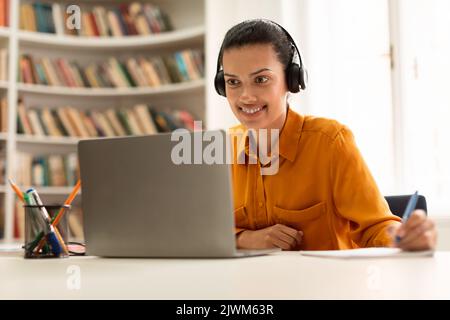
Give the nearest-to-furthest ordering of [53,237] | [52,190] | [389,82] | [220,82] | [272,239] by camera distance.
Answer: [53,237]
[272,239]
[220,82]
[389,82]
[52,190]

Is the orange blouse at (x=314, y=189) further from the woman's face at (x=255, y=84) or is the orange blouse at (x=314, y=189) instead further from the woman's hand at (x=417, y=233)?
the woman's hand at (x=417, y=233)

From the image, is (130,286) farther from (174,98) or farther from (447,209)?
(174,98)

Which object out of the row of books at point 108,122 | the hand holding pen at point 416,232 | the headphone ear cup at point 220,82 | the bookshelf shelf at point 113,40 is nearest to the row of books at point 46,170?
the row of books at point 108,122

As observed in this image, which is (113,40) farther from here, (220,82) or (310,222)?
(310,222)

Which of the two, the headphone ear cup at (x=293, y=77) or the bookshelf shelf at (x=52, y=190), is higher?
the headphone ear cup at (x=293, y=77)

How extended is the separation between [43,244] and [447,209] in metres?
2.19

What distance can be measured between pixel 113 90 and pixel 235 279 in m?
3.08

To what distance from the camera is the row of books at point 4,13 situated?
3.38 metres

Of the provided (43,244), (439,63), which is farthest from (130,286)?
(439,63)

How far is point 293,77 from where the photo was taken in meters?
1.43

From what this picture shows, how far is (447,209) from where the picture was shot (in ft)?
8.97

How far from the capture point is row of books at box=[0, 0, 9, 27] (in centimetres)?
338

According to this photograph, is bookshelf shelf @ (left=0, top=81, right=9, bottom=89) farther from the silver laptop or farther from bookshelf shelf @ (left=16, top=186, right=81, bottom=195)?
the silver laptop

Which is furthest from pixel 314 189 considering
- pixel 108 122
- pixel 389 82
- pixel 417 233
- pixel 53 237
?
pixel 108 122
